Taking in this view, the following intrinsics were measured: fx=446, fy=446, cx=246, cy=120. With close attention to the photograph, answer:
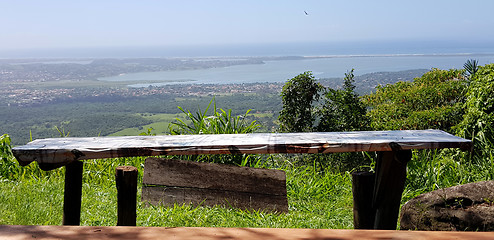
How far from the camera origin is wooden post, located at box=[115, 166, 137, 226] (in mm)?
2354

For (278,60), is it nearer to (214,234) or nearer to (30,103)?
(30,103)

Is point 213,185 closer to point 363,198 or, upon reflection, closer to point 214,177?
point 214,177

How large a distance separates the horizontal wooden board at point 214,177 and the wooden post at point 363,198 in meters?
1.44

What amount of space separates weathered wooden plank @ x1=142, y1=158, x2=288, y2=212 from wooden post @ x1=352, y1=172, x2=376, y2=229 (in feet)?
4.53

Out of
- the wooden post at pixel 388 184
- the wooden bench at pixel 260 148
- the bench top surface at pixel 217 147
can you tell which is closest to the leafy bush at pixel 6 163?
the wooden bench at pixel 260 148

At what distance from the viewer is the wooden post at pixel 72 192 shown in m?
2.43

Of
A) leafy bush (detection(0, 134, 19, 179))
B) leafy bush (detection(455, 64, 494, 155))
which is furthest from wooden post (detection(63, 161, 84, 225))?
leafy bush (detection(455, 64, 494, 155))

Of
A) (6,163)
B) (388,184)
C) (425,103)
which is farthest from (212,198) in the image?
(425,103)

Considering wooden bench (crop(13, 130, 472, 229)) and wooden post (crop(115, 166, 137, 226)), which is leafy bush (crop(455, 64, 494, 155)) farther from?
wooden post (crop(115, 166, 137, 226))

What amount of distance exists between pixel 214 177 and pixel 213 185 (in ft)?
0.25

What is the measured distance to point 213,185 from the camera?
391 cm

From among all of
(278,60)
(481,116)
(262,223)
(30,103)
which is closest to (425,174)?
(481,116)

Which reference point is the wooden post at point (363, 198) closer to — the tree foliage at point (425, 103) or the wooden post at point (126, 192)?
the wooden post at point (126, 192)

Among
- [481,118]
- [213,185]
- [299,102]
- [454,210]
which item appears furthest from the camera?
[299,102]
